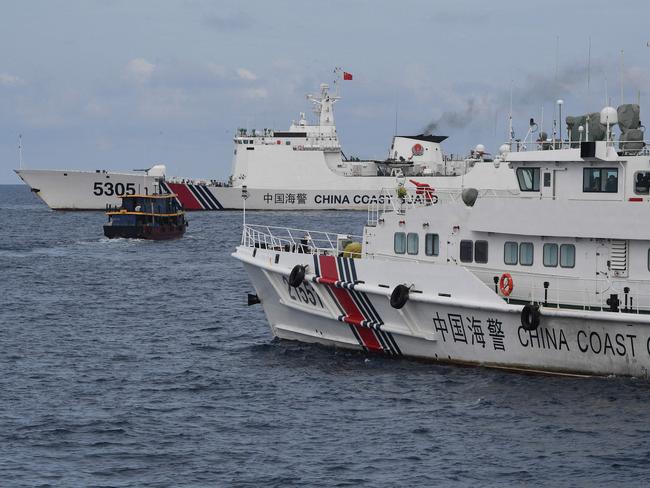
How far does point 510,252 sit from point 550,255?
85 cm

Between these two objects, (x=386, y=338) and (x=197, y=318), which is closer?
(x=386, y=338)

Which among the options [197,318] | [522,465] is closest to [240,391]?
[522,465]

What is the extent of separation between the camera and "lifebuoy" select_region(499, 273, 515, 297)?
2150cm

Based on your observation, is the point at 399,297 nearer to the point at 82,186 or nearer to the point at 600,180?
the point at 600,180

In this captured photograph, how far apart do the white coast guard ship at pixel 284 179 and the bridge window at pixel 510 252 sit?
62679mm

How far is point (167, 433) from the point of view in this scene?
18.8 metres

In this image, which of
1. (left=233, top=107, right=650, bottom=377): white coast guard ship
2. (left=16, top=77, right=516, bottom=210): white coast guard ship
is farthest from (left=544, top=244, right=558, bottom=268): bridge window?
(left=16, top=77, right=516, bottom=210): white coast guard ship

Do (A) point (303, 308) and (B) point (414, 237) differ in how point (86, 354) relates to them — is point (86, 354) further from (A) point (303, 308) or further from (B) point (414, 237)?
(B) point (414, 237)

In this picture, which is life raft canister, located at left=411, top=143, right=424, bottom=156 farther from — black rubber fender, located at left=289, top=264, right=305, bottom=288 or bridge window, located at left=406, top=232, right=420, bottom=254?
bridge window, located at left=406, top=232, right=420, bottom=254

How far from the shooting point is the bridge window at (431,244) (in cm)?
2328

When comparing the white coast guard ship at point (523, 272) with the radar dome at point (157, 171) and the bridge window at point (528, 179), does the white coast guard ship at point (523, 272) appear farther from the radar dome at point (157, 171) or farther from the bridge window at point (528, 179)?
the radar dome at point (157, 171)

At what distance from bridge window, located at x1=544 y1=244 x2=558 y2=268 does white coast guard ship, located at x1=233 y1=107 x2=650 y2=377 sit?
2cm

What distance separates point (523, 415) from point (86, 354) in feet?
37.1

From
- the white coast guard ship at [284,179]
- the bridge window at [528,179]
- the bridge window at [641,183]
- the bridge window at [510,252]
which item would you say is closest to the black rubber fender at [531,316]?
the bridge window at [510,252]
